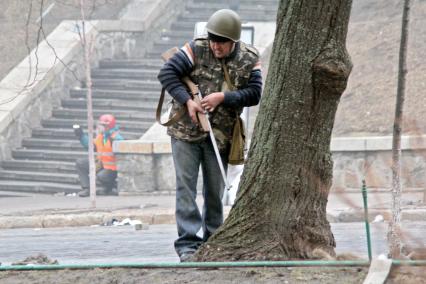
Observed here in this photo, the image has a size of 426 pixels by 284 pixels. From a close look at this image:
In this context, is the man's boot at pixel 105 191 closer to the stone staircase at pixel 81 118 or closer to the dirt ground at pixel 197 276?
the stone staircase at pixel 81 118

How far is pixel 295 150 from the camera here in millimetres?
6336

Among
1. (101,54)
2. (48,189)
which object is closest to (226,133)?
(48,189)

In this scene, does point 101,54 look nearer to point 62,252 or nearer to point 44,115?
point 44,115

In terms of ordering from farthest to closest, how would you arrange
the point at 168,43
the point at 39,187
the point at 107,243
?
the point at 168,43 → the point at 39,187 → the point at 107,243

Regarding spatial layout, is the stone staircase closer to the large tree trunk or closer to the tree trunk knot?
the large tree trunk

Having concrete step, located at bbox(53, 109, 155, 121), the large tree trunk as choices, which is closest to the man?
the large tree trunk

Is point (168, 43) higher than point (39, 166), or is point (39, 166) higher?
point (168, 43)

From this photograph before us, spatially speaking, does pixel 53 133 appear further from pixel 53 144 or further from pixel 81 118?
pixel 81 118

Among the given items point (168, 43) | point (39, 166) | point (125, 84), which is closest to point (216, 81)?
point (39, 166)

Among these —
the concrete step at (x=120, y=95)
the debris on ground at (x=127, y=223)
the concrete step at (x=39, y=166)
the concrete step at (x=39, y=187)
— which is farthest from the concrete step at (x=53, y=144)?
the debris on ground at (x=127, y=223)

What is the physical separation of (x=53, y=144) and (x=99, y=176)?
8.79 feet

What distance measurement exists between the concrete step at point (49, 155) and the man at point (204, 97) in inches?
485

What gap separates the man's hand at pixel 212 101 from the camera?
707 cm

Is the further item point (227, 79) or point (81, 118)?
point (81, 118)
